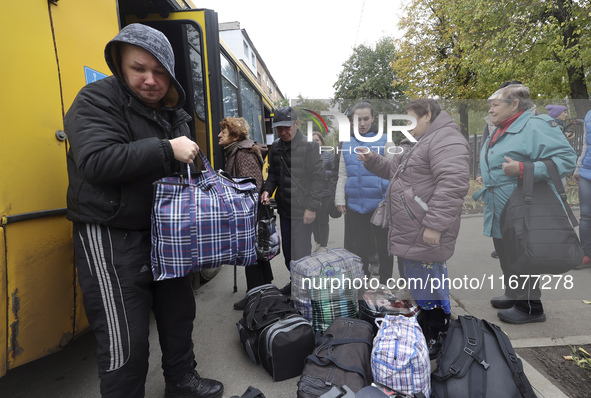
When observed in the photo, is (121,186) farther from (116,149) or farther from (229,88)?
(229,88)

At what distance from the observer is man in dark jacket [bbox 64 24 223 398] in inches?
52.8

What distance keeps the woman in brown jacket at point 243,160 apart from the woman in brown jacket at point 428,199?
129 cm

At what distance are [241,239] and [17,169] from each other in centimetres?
111

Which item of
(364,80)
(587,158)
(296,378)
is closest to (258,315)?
(296,378)

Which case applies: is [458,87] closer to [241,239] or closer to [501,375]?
[501,375]

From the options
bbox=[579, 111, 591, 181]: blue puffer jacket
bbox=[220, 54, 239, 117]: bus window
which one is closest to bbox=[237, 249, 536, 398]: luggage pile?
bbox=[579, 111, 591, 181]: blue puffer jacket

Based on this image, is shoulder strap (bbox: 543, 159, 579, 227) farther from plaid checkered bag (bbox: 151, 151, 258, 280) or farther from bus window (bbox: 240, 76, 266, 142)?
bus window (bbox: 240, 76, 266, 142)

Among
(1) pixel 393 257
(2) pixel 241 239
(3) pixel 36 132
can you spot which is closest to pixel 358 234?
(1) pixel 393 257

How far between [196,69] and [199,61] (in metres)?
0.09

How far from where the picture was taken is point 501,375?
1.72 meters

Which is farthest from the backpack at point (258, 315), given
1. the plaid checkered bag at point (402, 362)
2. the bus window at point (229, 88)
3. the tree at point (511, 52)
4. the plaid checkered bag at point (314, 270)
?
the bus window at point (229, 88)

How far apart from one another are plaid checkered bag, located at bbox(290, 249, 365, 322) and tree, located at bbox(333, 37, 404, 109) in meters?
1.23

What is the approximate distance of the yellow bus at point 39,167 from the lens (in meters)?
1.41

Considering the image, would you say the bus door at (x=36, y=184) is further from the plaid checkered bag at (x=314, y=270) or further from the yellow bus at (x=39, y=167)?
the plaid checkered bag at (x=314, y=270)
